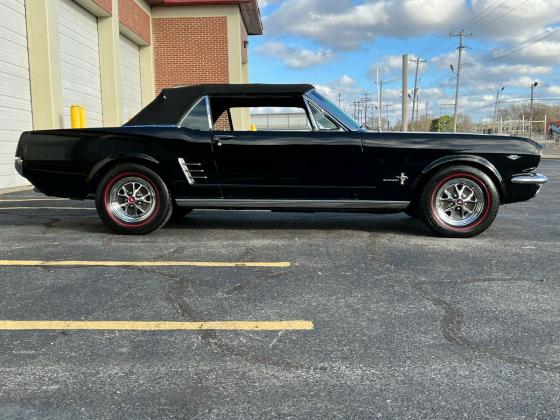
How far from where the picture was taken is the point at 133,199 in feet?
18.2

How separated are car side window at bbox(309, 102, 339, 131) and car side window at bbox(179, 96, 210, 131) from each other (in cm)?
114

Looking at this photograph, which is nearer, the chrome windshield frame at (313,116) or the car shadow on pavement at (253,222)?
the chrome windshield frame at (313,116)

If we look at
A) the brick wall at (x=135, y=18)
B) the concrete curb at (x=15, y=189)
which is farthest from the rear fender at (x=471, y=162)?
the brick wall at (x=135, y=18)

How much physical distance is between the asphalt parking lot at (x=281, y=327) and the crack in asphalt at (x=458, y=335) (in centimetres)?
1

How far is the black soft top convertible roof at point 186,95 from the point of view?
5.56 metres

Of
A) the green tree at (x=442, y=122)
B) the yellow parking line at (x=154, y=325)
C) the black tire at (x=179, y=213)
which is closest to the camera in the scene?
the yellow parking line at (x=154, y=325)

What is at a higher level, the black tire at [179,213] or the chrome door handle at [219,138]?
the chrome door handle at [219,138]

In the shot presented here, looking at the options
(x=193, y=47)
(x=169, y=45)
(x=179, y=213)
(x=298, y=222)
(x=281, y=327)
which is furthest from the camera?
(x=169, y=45)

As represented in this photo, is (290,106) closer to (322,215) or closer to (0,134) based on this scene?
(322,215)

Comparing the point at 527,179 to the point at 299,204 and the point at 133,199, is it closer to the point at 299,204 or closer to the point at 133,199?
the point at 299,204

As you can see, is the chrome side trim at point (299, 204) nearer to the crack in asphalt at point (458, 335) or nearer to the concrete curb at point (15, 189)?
the crack in asphalt at point (458, 335)

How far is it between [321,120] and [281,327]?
2961mm

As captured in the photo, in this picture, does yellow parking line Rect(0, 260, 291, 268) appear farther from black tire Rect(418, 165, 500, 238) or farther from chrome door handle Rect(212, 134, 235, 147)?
black tire Rect(418, 165, 500, 238)

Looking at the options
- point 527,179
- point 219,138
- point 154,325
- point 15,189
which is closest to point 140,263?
point 154,325
